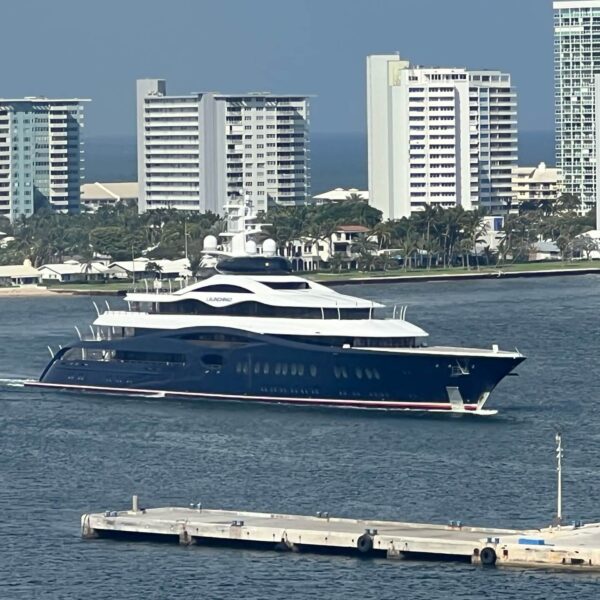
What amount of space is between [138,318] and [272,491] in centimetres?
2080

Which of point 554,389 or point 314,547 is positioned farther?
point 554,389

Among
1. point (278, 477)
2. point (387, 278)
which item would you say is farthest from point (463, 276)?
point (278, 477)

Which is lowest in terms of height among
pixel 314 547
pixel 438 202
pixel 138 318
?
pixel 314 547

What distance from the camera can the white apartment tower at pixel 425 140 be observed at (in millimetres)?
185000

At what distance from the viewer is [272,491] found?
→ 61.3 meters

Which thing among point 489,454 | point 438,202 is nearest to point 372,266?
point 438,202

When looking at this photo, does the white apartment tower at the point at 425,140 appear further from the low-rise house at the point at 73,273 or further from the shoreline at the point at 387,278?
the low-rise house at the point at 73,273

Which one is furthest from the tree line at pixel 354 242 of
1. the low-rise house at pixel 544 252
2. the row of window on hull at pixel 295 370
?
the row of window on hull at pixel 295 370

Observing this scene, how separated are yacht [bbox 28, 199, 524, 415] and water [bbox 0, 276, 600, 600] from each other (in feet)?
3.23

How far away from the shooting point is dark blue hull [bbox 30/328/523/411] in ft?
249

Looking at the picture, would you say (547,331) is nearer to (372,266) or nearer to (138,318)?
(138,318)

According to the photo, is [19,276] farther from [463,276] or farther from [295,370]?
[295,370]

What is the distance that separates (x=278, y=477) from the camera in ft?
208

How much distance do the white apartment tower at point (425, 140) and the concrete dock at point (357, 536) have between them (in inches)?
4991
